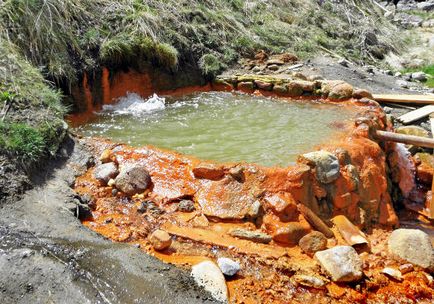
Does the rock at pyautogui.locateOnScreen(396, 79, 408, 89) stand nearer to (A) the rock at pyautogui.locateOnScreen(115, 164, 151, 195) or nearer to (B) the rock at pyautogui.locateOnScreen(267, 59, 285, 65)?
(B) the rock at pyautogui.locateOnScreen(267, 59, 285, 65)

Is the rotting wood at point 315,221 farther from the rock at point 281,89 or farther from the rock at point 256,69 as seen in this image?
the rock at point 256,69

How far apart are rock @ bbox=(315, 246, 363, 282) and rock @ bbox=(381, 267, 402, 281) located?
300mm

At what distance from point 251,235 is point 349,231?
1071mm

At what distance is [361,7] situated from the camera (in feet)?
47.4

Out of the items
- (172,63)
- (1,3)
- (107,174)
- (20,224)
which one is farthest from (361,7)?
(20,224)

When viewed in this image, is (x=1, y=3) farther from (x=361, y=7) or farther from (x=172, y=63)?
(x=361, y=7)

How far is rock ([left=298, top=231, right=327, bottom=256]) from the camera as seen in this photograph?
3.65m

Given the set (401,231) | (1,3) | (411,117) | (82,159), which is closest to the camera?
(401,231)

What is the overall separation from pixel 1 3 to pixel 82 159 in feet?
10.6

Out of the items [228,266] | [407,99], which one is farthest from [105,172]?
[407,99]

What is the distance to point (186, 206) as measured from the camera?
12.9ft

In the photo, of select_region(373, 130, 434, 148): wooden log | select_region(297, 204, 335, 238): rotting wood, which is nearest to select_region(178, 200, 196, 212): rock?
select_region(297, 204, 335, 238): rotting wood

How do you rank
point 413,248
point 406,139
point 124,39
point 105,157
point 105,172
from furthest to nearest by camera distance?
point 124,39, point 406,139, point 105,157, point 105,172, point 413,248

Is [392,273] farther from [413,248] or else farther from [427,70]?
[427,70]
